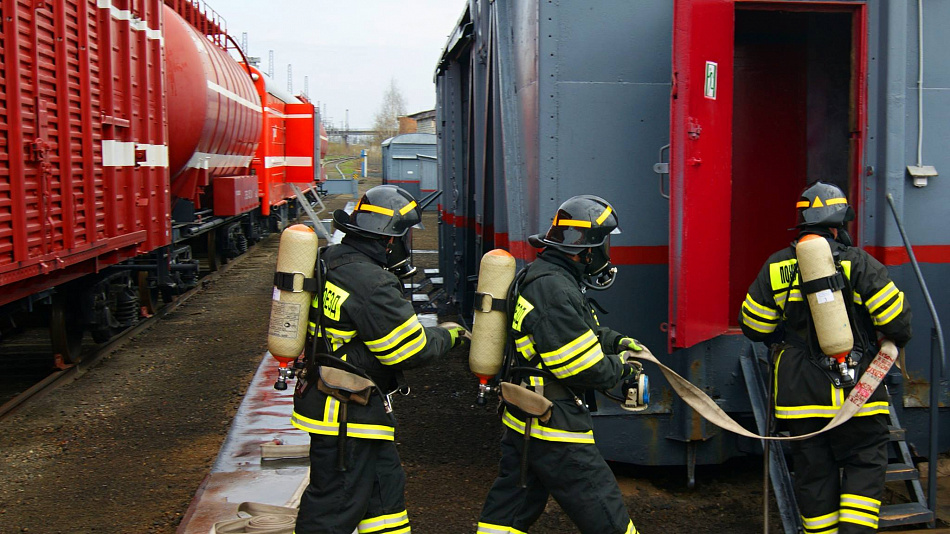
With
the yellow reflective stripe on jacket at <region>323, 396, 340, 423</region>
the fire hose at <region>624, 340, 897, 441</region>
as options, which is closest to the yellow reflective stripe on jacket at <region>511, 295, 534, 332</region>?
the fire hose at <region>624, 340, 897, 441</region>

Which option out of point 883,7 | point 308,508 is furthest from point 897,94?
point 308,508

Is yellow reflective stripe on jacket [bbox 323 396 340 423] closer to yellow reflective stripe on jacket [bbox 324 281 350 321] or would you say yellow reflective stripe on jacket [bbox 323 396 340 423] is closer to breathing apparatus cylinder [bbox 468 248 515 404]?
yellow reflective stripe on jacket [bbox 324 281 350 321]

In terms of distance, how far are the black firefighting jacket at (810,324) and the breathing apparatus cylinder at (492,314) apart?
1.31 metres

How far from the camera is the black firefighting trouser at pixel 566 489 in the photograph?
11.6 ft

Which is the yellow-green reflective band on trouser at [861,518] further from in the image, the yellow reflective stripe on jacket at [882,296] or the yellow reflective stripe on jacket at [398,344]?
the yellow reflective stripe on jacket at [398,344]

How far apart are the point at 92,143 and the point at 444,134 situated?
485 centimetres

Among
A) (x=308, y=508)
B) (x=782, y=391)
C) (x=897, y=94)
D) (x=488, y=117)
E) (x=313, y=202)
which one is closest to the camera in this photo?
(x=308, y=508)

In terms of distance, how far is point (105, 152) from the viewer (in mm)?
7273

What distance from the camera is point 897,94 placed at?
4773mm

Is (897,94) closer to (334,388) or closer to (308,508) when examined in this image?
(334,388)

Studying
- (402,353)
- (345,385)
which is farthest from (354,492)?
(402,353)

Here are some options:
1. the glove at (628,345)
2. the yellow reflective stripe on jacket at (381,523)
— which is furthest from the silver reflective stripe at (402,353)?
the glove at (628,345)

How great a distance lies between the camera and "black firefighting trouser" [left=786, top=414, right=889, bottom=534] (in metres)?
3.94

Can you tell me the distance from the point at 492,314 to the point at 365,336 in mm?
569
